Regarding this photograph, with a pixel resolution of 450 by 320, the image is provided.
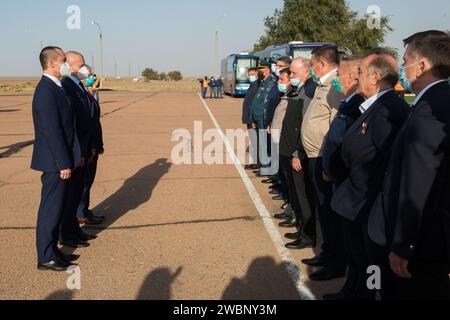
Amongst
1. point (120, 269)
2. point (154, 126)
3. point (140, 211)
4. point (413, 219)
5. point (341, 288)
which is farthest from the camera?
point (154, 126)

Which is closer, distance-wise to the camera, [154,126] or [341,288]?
[341,288]

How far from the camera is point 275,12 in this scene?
172 ft

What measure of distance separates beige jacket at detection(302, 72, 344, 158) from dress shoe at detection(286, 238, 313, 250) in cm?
105

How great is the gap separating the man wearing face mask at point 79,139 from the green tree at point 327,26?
38.7 m

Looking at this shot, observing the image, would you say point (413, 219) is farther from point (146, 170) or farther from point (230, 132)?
point (230, 132)

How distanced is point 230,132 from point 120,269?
10.7 meters

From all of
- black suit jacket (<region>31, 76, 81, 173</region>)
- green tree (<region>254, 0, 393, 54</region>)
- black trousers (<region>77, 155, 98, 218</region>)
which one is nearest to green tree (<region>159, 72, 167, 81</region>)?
green tree (<region>254, 0, 393, 54</region>)

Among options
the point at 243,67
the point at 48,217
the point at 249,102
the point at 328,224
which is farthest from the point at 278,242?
the point at 243,67

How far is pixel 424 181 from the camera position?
2154 mm

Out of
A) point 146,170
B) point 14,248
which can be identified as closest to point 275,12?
point 146,170

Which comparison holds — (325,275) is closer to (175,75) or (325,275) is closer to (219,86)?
(219,86)

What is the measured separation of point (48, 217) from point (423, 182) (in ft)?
11.4

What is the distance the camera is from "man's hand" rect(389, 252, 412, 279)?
2307mm

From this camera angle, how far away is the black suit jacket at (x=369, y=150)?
280 centimetres
